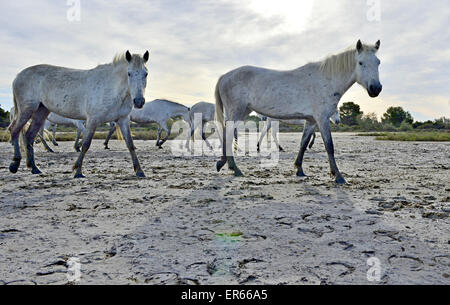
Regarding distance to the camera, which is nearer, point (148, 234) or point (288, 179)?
point (148, 234)

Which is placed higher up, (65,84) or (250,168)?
(65,84)

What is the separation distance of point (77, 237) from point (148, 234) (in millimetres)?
546

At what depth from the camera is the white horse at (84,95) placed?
5199 millimetres

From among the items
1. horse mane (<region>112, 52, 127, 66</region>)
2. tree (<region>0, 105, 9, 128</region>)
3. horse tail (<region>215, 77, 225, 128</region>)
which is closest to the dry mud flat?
horse tail (<region>215, 77, 225, 128</region>)

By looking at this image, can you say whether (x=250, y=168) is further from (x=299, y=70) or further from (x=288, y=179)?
(x=299, y=70)

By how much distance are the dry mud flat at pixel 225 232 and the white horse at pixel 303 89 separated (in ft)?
4.10

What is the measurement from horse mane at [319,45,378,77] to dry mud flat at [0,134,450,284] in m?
1.91

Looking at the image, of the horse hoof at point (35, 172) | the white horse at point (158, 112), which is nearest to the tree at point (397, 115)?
the white horse at point (158, 112)

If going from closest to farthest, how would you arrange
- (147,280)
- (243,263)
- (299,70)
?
(147,280) < (243,263) < (299,70)

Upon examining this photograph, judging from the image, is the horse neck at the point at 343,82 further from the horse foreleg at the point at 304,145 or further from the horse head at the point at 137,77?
the horse head at the point at 137,77

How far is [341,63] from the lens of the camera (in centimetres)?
518

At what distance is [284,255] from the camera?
2064mm

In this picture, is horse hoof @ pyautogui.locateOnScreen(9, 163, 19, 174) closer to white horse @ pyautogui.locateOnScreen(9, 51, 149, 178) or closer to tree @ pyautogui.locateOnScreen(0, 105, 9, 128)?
white horse @ pyautogui.locateOnScreen(9, 51, 149, 178)
